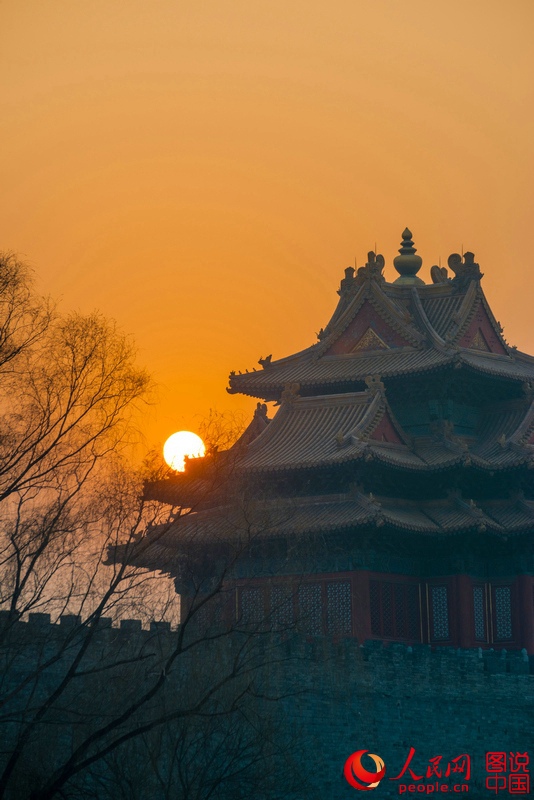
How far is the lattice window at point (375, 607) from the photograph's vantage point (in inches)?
1670

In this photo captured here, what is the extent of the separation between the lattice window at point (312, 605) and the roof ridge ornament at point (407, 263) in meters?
11.9

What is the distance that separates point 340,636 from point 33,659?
10011 mm

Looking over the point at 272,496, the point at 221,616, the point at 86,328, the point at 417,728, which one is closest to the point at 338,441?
the point at 272,496

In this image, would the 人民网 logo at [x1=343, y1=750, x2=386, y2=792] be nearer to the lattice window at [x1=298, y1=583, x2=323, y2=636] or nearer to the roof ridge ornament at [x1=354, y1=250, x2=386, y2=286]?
the lattice window at [x1=298, y1=583, x2=323, y2=636]

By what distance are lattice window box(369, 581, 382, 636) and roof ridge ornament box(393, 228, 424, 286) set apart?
11453 mm

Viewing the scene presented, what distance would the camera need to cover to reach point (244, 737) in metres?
34.7

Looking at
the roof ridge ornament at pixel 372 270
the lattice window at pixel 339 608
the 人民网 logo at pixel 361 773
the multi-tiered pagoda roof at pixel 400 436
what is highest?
the roof ridge ornament at pixel 372 270

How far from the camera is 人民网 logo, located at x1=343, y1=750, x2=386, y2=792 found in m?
36.7

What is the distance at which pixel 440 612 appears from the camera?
44031mm

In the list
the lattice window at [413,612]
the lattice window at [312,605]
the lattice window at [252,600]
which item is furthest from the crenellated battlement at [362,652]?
the lattice window at [252,600]

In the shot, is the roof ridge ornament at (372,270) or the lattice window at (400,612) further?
the roof ridge ornament at (372,270)

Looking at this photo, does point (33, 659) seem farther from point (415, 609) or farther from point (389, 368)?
point (389, 368)

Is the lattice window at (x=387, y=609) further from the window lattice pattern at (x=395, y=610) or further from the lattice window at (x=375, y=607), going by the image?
the lattice window at (x=375, y=607)

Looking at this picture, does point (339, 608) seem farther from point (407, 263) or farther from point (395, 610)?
point (407, 263)
